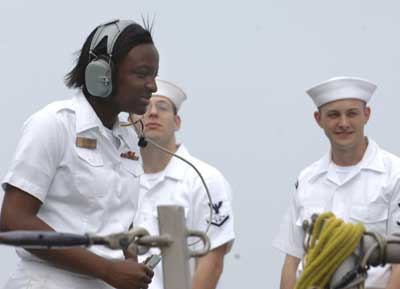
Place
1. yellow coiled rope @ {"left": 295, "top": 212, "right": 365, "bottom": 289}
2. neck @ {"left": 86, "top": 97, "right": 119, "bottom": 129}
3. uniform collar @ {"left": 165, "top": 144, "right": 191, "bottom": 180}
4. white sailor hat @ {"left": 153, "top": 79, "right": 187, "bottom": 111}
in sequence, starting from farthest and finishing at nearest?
white sailor hat @ {"left": 153, "top": 79, "right": 187, "bottom": 111} → uniform collar @ {"left": 165, "top": 144, "right": 191, "bottom": 180} → neck @ {"left": 86, "top": 97, "right": 119, "bottom": 129} → yellow coiled rope @ {"left": 295, "top": 212, "right": 365, "bottom": 289}

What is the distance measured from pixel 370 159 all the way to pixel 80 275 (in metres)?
1.84

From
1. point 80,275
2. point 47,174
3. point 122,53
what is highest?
point 122,53

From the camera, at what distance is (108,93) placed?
3359 millimetres

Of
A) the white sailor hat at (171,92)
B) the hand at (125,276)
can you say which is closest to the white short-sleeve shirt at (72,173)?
the hand at (125,276)

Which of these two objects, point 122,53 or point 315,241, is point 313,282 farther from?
point 122,53

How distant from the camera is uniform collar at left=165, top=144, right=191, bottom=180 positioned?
203 inches

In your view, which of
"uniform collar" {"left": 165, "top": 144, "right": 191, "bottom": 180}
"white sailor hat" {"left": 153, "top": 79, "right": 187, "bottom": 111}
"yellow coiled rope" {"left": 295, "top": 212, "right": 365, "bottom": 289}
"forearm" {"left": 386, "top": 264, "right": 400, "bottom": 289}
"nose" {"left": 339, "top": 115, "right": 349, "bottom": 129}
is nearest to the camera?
"yellow coiled rope" {"left": 295, "top": 212, "right": 365, "bottom": 289}

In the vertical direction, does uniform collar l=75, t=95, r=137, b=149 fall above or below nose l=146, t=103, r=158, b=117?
Result: above

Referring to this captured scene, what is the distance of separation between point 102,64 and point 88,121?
148 mm

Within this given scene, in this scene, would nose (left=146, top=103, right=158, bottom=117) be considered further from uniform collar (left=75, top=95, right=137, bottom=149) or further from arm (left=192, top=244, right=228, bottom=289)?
uniform collar (left=75, top=95, right=137, bottom=149)

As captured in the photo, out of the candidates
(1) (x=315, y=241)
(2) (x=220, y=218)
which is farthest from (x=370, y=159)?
(1) (x=315, y=241)

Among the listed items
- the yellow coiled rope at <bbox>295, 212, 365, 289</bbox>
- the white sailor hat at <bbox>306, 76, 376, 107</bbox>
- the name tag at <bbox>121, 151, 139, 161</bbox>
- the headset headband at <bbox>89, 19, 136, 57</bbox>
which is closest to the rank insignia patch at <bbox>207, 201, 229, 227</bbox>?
the white sailor hat at <bbox>306, 76, 376, 107</bbox>

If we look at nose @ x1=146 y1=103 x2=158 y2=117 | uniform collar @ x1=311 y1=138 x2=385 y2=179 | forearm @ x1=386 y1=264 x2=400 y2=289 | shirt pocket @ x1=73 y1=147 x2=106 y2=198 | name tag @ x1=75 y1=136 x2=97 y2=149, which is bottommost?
forearm @ x1=386 y1=264 x2=400 y2=289

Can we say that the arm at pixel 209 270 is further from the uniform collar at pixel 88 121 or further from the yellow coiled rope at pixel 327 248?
the yellow coiled rope at pixel 327 248
